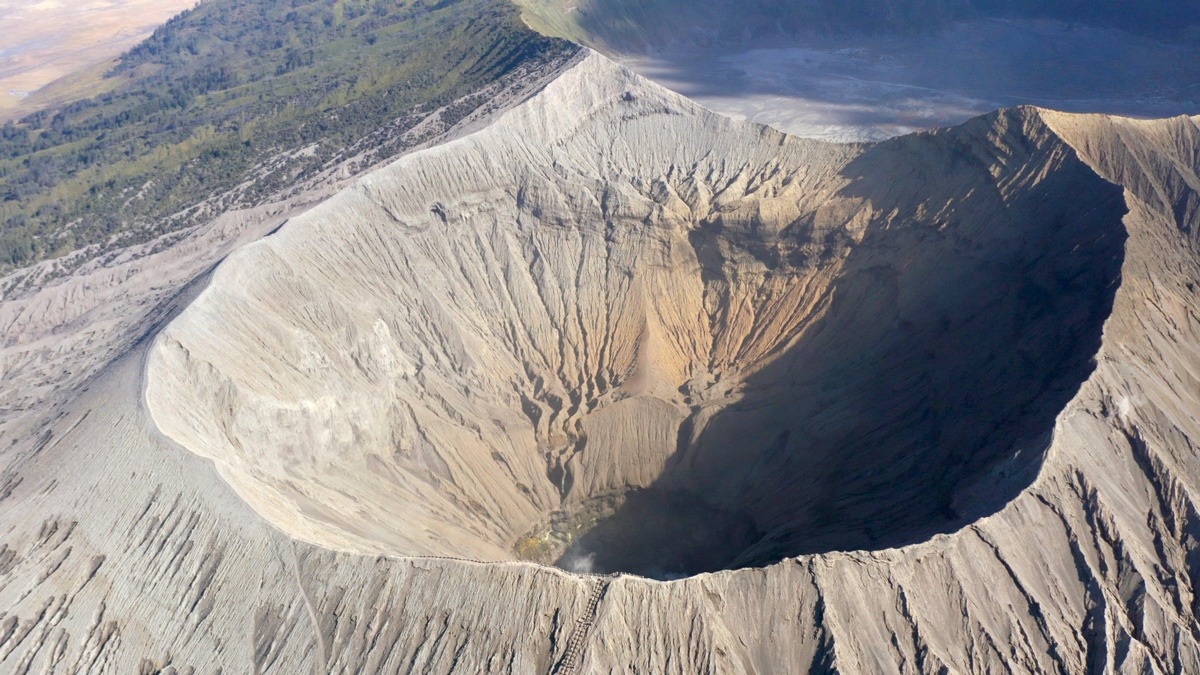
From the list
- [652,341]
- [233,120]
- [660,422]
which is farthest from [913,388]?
[233,120]

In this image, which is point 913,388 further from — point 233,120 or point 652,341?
point 233,120

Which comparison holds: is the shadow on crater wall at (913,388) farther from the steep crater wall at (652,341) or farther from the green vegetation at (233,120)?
the green vegetation at (233,120)

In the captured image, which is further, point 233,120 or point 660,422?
point 233,120

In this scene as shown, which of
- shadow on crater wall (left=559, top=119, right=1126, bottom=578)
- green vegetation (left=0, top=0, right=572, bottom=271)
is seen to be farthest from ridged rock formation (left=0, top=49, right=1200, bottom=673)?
green vegetation (left=0, top=0, right=572, bottom=271)

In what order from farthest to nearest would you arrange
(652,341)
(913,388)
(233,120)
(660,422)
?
(233,120) → (652,341) → (660,422) → (913,388)

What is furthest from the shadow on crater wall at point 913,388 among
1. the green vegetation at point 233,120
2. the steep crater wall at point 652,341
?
the green vegetation at point 233,120

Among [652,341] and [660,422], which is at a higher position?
[652,341]

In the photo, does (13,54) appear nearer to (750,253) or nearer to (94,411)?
(94,411)
